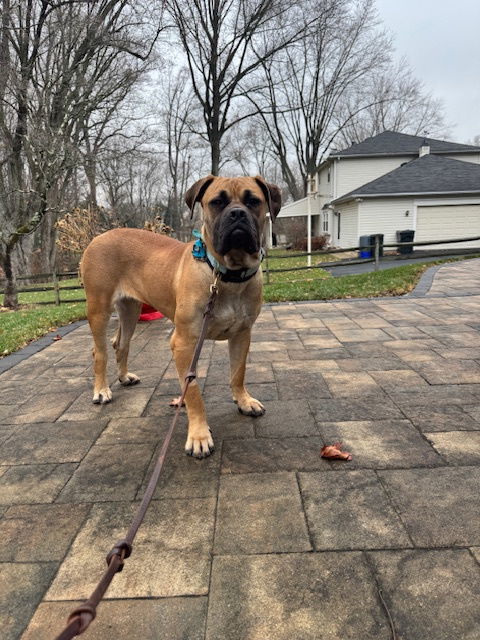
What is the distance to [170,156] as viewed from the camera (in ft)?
127

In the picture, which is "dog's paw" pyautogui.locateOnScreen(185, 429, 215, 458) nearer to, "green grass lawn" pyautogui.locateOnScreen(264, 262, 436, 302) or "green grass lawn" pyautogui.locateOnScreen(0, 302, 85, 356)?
"green grass lawn" pyautogui.locateOnScreen(0, 302, 85, 356)

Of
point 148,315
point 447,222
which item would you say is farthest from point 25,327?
point 447,222

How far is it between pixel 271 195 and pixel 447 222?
21.6m

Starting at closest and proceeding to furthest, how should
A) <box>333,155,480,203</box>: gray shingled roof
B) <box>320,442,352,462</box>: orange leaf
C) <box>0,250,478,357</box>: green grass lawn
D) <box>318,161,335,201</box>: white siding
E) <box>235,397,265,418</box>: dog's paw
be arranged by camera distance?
1. <box>320,442,352,462</box>: orange leaf
2. <box>235,397,265,418</box>: dog's paw
3. <box>0,250,478,357</box>: green grass lawn
4. <box>333,155,480,203</box>: gray shingled roof
5. <box>318,161,335,201</box>: white siding

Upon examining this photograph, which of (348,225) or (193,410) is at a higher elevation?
(348,225)

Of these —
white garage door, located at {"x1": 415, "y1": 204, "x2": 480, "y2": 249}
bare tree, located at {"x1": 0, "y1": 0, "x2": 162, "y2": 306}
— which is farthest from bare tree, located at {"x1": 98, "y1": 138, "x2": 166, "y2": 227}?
white garage door, located at {"x1": 415, "y1": 204, "x2": 480, "y2": 249}

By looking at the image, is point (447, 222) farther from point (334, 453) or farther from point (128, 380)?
point (334, 453)

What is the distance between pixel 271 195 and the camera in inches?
114

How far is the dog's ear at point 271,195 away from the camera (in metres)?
2.86

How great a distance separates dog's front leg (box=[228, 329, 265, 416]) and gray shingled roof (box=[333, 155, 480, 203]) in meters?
20.5

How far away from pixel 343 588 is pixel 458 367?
9.43ft

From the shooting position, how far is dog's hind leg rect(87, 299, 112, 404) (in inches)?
135

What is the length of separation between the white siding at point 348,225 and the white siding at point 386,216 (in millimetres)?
581

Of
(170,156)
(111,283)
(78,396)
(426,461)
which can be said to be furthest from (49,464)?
(170,156)
